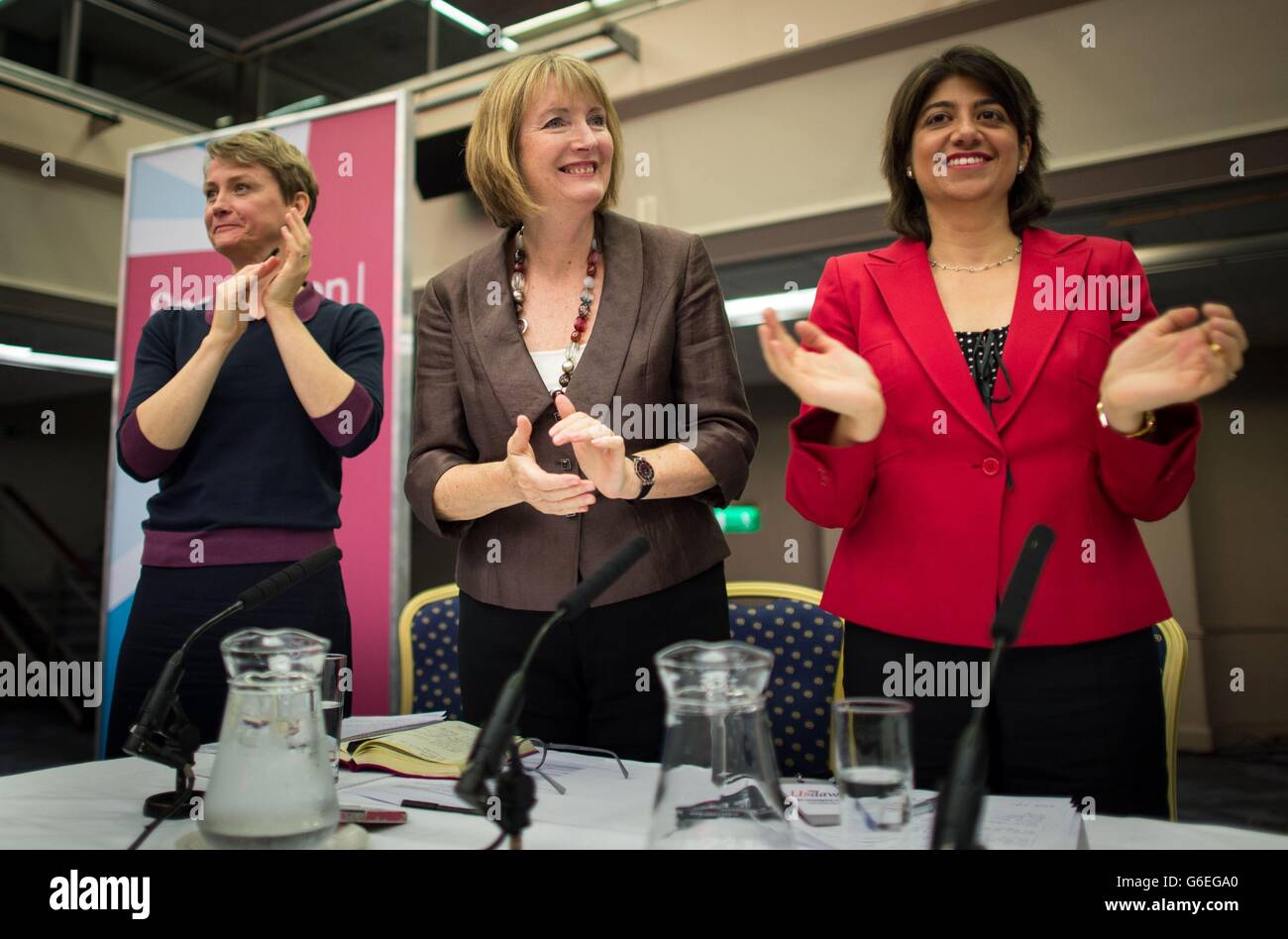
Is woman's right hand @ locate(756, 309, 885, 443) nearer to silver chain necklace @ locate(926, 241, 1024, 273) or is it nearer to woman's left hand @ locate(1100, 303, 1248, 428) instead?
woman's left hand @ locate(1100, 303, 1248, 428)

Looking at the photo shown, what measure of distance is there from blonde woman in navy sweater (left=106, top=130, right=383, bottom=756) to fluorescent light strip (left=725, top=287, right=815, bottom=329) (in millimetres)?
4754

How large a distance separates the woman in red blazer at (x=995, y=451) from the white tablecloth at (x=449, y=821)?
0.79 ft

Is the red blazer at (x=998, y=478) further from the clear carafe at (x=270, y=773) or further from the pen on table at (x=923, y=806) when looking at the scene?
the clear carafe at (x=270, y=773)

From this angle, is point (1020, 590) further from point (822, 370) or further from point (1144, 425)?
point (1144, 425)

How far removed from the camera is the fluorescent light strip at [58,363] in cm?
301

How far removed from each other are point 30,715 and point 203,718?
5.46 m

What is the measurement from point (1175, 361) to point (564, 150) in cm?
87

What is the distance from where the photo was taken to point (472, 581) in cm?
134

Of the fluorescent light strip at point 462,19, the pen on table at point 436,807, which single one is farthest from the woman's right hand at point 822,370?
the fluorescent light strip at point 462,19

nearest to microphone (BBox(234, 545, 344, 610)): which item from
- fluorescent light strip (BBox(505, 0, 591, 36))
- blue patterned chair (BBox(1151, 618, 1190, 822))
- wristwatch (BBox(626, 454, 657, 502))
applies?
wristwatch (BBox(626, 454, 657, 502))

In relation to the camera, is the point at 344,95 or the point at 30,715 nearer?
the point at 344,95
